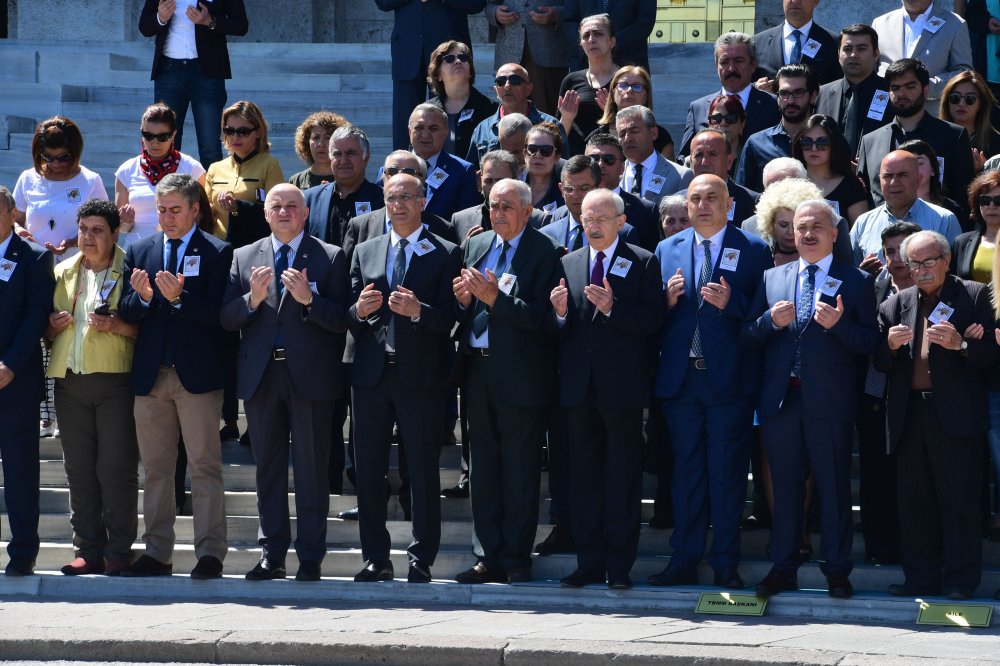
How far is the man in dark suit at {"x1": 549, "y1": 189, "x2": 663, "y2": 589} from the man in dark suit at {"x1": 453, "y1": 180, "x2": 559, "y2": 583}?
0.59 feet

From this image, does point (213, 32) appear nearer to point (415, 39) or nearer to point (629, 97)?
point (415, 39)

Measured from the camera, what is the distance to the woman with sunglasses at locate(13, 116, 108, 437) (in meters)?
10.7

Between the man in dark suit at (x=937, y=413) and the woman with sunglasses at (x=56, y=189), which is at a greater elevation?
the woman with sunglasses at (x=56, y=189)

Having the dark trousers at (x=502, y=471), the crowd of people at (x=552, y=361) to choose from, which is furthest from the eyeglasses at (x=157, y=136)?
the dark trousers at (x=502, y=471)

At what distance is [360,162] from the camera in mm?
10305

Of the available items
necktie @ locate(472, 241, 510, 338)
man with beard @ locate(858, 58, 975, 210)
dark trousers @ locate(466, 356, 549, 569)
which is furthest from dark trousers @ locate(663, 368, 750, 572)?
man with beard @ locate(858, 58, 975, 210)

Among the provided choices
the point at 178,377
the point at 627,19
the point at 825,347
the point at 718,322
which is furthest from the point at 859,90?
the point at 178,377

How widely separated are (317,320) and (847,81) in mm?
4678

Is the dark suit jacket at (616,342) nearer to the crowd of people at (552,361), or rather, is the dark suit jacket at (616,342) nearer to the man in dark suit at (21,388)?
the crowd of people at (552,361)

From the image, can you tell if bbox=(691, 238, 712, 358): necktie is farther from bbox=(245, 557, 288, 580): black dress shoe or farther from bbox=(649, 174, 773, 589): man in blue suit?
bbox=(245, 557, 288, 580): black dress shoe

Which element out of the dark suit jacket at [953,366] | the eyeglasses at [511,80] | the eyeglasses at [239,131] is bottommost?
the dark suit jacket at [953,366]

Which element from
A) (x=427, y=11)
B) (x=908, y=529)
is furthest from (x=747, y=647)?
(x=427, y=11)

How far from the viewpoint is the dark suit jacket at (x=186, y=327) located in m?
9.32

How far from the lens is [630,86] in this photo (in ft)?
36.8
